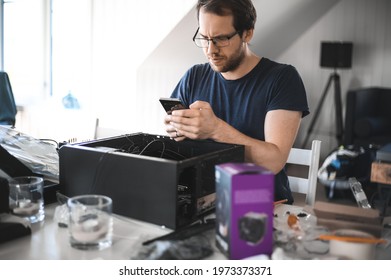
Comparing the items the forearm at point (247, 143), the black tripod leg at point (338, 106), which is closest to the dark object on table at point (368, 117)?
the black tripod leg at point (338, 106)

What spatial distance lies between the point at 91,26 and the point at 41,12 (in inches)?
23.5

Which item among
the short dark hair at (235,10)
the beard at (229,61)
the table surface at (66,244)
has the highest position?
the short dark hair at (235,10)

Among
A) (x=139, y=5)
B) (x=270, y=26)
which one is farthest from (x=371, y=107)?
(x=139, y=5)

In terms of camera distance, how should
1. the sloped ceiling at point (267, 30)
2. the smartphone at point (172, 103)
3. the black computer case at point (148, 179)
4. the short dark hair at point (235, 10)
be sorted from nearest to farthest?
the black computer case at point (148, 179), the smartphone at point (172, 103), the short dark hair at point (235, 10), the sloped ceiling at point (267, 30)

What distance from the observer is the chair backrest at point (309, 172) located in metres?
1.46

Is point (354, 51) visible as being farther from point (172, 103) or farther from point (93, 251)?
point (93, 251)

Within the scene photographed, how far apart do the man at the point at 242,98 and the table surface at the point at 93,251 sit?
0.30 meters

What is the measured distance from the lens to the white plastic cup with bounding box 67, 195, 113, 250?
0.88 meters

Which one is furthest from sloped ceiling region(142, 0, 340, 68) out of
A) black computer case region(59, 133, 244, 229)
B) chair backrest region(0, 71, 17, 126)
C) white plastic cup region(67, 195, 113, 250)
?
white plastic cup region(67, 195, 113, 250)

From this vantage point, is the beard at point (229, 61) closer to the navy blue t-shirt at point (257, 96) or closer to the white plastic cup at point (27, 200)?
the navy blue t-shirt at point (257, 96)
